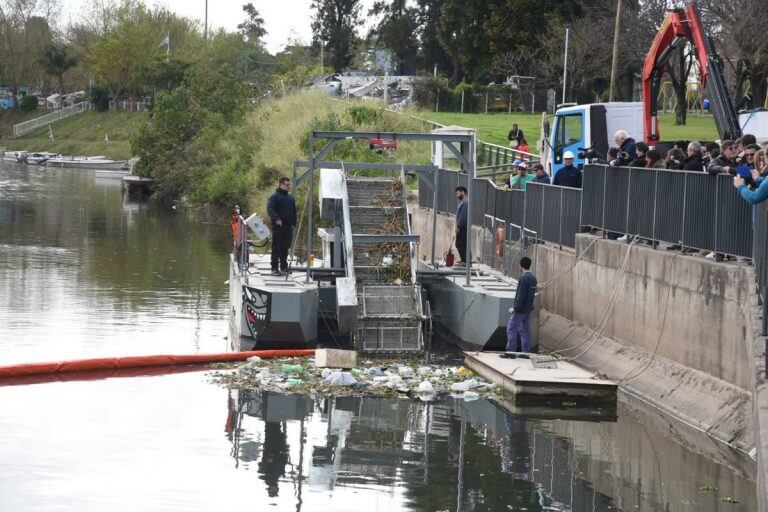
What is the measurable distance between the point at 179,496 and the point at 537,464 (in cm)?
455

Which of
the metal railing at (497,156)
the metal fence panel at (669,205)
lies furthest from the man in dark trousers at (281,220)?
the metal railing at (497,156)

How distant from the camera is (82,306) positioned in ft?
94.1

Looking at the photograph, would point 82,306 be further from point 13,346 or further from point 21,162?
point 21,162

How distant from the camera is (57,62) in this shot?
135125 millimetres

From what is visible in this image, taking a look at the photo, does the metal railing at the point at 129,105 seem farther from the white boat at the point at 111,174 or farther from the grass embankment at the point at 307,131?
the grass embankment at the point at 307,131

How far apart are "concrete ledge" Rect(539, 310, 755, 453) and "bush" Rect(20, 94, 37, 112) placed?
120 metres

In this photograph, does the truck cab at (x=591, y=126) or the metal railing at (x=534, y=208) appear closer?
the metal railing at (x=534, y=208)

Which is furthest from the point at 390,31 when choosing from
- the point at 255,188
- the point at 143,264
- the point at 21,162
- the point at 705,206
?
the point at 705,206

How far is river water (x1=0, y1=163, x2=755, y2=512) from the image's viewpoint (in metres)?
13.9

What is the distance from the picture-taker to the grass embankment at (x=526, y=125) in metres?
50.8

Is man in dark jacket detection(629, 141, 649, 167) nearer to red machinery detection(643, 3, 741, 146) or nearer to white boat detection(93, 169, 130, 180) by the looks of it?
red machinery detection(643, 3, 741, 146)

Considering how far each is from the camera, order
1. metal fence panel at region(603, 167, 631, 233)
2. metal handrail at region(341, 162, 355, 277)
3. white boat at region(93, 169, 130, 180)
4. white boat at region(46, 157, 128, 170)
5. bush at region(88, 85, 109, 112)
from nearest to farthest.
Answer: metal fence panel at region(603, 167, 631, 233), metal handrail at region(341, 162, 355, 277), white boat at region(93, 169, 130, 180), white boat at region(46, 157, 128, 170), bush at region(88, 85, 109, 112)

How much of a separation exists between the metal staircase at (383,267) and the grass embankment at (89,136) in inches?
3248

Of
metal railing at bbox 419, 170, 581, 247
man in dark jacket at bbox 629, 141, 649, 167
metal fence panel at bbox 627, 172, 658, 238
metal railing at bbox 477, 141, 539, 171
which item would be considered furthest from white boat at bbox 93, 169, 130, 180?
metal fence panel at bbox 627, 172, 658, 238
